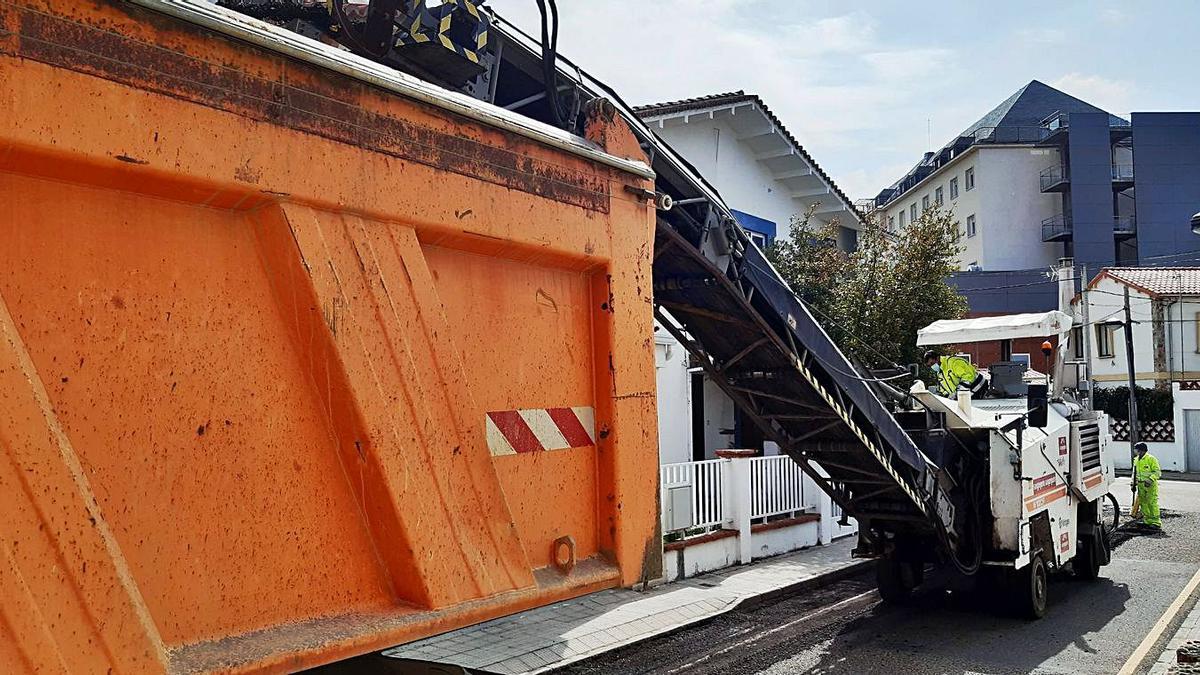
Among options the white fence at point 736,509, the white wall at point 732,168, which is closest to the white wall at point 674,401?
the white fence at point 736,509

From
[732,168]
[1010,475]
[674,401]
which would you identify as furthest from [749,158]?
[1010,475]

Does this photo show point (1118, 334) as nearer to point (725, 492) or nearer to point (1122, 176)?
point (1122, 176)

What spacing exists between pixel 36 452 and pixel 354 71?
1165 mm

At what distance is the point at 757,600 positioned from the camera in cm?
957

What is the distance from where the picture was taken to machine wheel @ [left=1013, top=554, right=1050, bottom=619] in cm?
839

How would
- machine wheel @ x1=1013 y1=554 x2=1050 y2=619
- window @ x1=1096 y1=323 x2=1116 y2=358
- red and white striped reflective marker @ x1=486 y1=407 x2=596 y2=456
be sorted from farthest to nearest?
window @ x1=1096 y1=323 x2=1116 y2=358 < machine wheel @ x1=1013 y1=554 x2=1050 y2=619 < red and white striped reflective marker @ x1=486 y1=407 x2=596 y2=456

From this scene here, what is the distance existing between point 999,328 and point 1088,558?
275cm

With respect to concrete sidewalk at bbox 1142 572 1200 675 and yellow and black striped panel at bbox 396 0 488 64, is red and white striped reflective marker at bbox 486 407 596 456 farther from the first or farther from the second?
concrete sidewalk at bbox 1142 572 1200 675

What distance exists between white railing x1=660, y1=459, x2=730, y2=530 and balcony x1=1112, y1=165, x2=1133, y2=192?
3946cm

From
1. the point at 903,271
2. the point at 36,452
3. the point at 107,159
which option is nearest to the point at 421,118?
the point at 107,159

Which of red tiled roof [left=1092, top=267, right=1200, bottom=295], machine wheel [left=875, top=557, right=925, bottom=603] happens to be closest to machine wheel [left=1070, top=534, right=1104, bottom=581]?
machine wheel [left=875, top=557, right=925, bottom=603]

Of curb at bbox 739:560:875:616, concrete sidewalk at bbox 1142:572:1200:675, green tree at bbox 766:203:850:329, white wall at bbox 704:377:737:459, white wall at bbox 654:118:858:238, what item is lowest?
curb at bbox 739:560:875:616

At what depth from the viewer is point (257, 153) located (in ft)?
7.14

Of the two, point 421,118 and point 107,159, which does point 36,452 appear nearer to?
point 107,159
